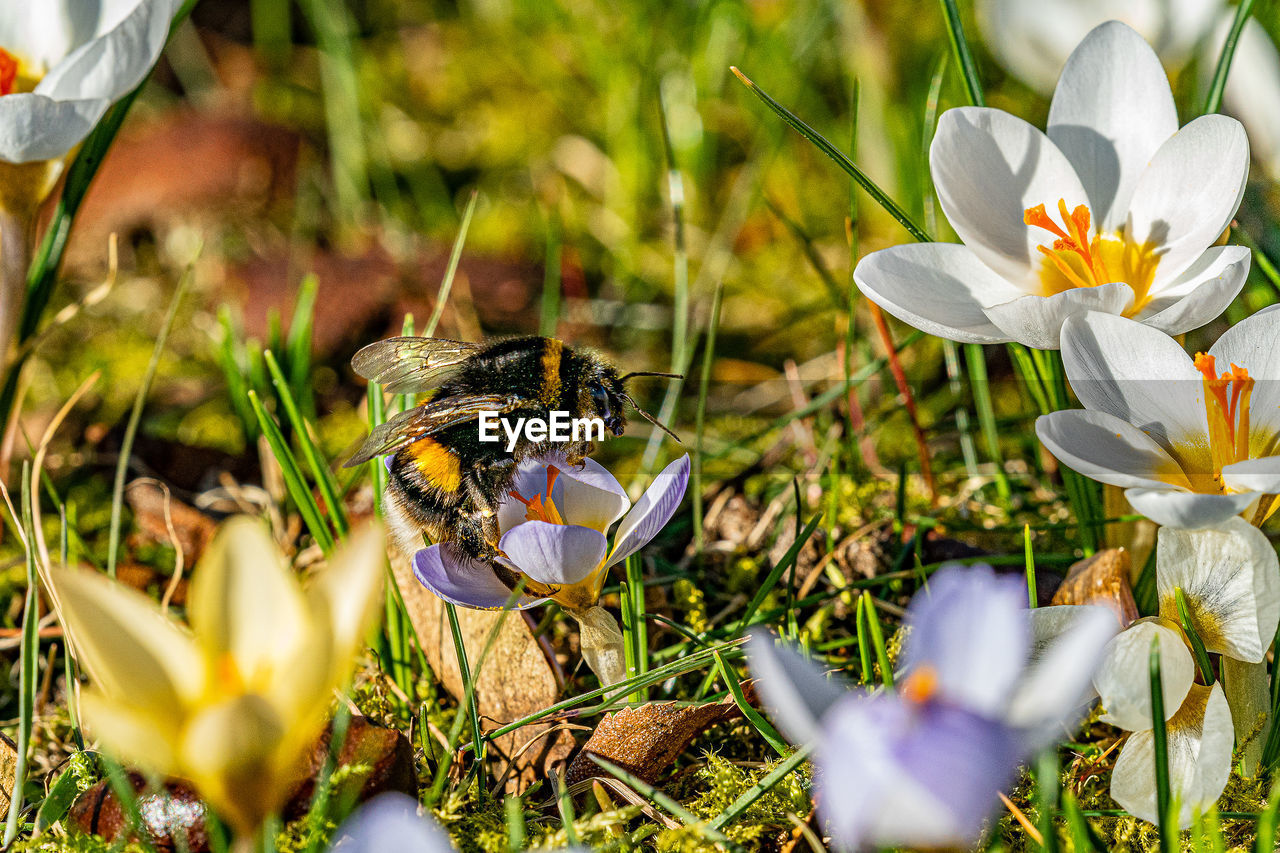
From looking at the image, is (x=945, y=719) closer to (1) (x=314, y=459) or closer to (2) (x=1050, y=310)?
(2) (x=1050, y=310)

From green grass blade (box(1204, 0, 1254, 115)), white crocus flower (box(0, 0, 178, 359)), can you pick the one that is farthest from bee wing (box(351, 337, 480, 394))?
green grass blade (box(1204, 0, 1254, 115))

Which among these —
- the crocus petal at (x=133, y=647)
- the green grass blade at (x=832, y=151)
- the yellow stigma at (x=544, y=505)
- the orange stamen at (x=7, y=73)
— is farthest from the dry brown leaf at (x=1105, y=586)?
the orange stamen at (x=7, y=73)

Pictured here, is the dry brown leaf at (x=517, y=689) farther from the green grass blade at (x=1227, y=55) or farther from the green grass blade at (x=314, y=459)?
the green grass blade at (x=1227, y=55)

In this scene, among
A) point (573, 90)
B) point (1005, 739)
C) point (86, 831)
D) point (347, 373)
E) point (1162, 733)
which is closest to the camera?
point (1005, 739)

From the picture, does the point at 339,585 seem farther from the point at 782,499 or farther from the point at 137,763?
the point at 782,499

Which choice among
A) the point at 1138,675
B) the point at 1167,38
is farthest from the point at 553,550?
the point at 1167,38

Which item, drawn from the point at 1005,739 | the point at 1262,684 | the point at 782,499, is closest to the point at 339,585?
the point at 1005,739

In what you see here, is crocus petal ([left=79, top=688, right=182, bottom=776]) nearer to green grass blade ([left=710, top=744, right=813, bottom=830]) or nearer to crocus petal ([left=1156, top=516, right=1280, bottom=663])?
green grass blade ([left=710, top=744, right=813, bottom=830])
